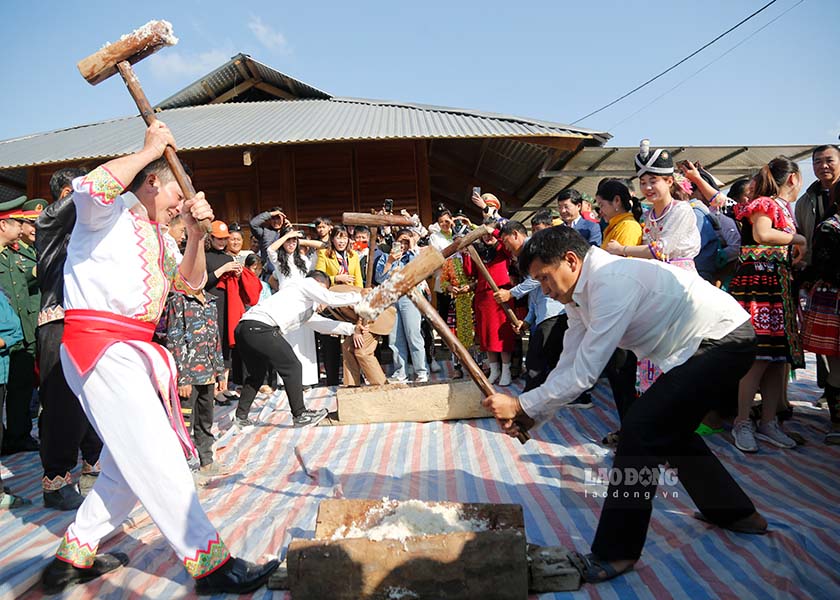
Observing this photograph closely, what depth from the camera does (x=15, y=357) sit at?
4.58 m

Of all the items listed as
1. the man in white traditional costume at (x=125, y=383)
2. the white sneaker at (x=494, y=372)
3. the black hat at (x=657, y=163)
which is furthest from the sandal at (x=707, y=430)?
the man in white traditional costume at (x=125, y=383)

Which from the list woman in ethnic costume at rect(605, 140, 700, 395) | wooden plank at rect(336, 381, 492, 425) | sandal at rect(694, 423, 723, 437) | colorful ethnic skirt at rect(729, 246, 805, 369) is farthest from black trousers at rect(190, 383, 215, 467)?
colorful ethnic skirt at rect(729, 246, 805, 369)

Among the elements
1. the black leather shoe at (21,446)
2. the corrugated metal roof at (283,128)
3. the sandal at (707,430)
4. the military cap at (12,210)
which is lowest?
the black leather shoe at (21,446)

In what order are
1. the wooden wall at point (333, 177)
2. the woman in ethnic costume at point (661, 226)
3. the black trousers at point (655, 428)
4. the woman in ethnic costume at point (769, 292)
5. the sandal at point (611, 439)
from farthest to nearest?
the wooden wall at point (333, 177), the sandal at point (611, 439), the woman in ethnic costume at point (769, 292), the woman in ethnic costume at point (661, 226), the black trousers at point (655, 428)

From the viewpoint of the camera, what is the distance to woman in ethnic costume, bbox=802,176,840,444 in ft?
11.4

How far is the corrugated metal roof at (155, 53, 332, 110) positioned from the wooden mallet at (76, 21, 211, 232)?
10.6 m

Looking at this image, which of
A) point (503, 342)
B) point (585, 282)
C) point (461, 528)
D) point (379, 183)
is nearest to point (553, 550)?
point (461, 528)

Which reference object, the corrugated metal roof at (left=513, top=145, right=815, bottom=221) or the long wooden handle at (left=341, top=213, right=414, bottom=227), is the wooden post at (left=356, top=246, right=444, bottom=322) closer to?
the long wooden handle at (left=341, top=213, right=414, bottom=227)

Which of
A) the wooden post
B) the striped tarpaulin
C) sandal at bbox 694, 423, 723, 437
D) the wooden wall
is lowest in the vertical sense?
the striped tarpaulin

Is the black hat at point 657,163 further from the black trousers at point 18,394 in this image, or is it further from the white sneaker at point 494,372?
Result: the black trousers at point 18,394

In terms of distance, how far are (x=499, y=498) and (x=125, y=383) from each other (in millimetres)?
2138

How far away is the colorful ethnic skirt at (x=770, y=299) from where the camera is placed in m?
3.62

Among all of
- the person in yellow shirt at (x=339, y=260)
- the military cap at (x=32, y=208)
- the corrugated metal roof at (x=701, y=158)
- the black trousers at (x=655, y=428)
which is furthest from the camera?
the corrugated metal roof at (x=701, y=158)

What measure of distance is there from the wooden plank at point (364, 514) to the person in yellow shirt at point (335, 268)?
4125mm
